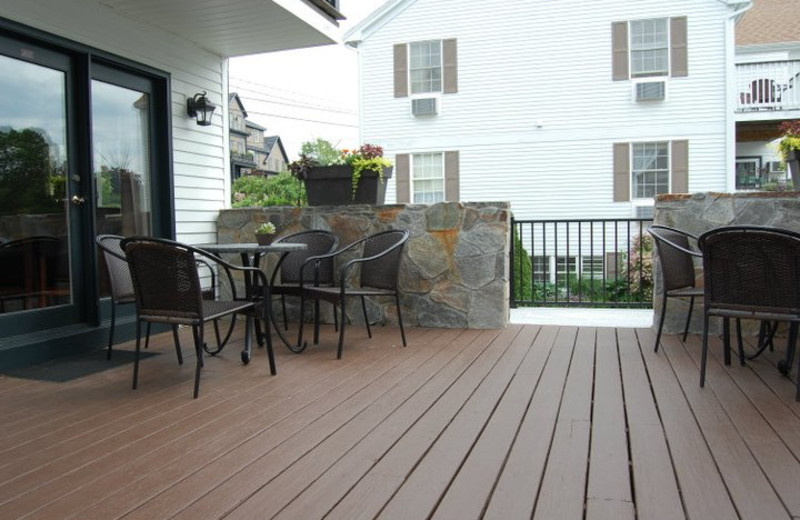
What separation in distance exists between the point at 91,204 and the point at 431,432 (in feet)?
9.02

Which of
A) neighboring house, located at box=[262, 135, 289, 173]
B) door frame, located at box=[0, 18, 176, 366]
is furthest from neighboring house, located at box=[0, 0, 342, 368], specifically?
neighboring house, located at box=[262, 135, 289, 173]

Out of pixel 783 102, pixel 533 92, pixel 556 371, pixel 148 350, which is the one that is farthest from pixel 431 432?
pixel 783 102

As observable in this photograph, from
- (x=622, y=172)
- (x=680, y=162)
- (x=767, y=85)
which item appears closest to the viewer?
(x=680, y=162)

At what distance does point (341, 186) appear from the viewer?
4.68 metres

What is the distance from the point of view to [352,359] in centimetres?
348

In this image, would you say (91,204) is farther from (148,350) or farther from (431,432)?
(431,432)

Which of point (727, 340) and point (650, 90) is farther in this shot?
point (650, 90)

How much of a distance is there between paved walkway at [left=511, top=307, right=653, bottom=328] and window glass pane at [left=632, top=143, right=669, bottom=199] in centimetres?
710

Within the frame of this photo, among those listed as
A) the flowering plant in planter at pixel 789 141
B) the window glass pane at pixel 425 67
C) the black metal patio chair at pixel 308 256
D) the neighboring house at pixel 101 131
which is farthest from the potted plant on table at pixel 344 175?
the window glass pane at pixel 425 67

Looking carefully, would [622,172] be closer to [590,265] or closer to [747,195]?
[590,265]

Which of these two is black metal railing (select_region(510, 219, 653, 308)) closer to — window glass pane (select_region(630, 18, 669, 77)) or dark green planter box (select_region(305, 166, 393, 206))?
dark green planter box (select_region(305, 166, 393, 206))

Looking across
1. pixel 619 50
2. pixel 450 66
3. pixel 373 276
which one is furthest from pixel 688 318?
pixel 450 66

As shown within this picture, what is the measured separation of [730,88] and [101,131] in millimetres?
10653

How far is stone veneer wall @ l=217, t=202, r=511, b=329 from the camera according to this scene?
Result: 14.3ft
